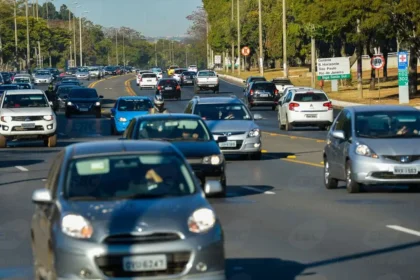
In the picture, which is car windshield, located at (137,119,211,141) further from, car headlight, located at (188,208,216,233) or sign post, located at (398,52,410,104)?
sign post, located at (398,52,410,104)

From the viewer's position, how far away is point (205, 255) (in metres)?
8.55

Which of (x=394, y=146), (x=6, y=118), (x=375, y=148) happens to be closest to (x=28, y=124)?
(x=6, y=118)

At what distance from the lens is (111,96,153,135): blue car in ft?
135

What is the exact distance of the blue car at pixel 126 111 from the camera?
135 ft

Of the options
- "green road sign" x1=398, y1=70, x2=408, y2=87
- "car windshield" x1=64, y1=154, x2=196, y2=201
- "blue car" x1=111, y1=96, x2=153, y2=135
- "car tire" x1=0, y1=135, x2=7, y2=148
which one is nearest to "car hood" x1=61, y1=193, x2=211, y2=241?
"car windshield" x1=64, y1=154, x2=196, y2=201

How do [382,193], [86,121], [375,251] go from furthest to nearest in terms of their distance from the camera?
[86,121] < [382,193] < [375,251]

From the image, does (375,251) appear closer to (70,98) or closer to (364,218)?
(364,218)

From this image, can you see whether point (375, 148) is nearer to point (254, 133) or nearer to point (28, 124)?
point (254, 133)

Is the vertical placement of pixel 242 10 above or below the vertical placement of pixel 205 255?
above

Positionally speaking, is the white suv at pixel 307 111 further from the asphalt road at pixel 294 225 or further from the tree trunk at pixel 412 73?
the tree trunk at pixel 412 73

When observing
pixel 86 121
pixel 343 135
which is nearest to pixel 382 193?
pixel 343 135

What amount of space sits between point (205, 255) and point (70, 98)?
4876 centimetres

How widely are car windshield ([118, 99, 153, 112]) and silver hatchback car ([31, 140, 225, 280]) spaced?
32.6 metres

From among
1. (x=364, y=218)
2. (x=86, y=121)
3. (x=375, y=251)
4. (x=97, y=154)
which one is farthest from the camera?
(x=86, y=121)
